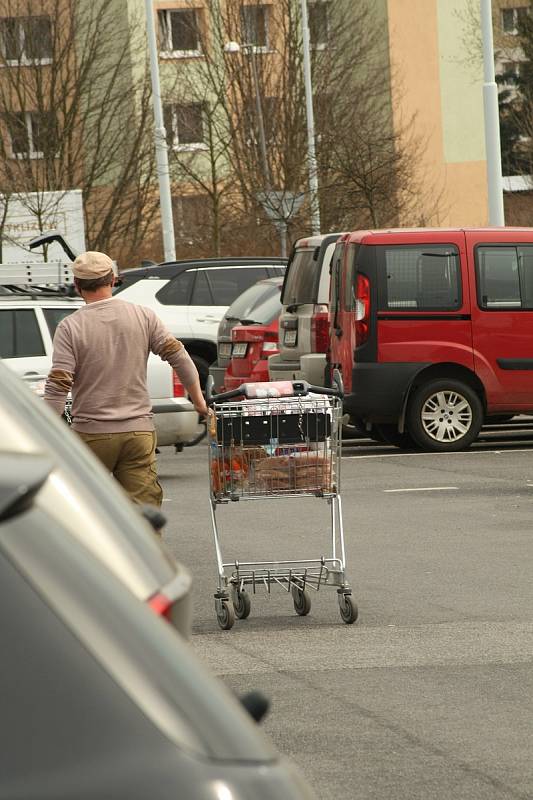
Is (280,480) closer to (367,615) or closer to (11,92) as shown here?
(367,615)

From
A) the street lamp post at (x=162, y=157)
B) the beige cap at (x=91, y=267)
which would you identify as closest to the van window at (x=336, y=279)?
the beige cap at (x=91, y=267)

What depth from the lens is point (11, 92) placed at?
37.2 meters

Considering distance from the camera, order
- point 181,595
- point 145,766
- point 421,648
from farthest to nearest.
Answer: point 421,648, point 181,595, point 145,766

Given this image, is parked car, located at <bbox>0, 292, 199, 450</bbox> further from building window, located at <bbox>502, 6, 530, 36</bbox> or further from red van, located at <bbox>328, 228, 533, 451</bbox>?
building window, located at <bbox>502, 6, 530, 36</bbox>

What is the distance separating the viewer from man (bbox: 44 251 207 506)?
770cm

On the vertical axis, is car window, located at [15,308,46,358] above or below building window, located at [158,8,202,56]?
below

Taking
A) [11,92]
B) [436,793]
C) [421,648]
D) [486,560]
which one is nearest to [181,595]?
[436,793]

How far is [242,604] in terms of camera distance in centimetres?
797

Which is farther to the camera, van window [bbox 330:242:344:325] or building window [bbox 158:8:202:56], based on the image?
building window [bbox 158:8:202:56]

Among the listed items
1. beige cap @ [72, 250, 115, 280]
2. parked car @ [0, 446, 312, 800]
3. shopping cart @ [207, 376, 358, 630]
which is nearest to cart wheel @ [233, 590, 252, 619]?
shopping cart @ [207, 376, 358, 630]

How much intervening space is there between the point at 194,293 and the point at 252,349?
308 cm

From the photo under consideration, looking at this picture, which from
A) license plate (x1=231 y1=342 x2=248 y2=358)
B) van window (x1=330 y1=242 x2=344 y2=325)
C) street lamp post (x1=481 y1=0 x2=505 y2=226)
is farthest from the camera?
street lamp post (x1=481 y1=0 x2=505 y2=226)

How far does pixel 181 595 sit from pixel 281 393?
5753 millimetres

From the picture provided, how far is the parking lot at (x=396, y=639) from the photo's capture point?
525cm
